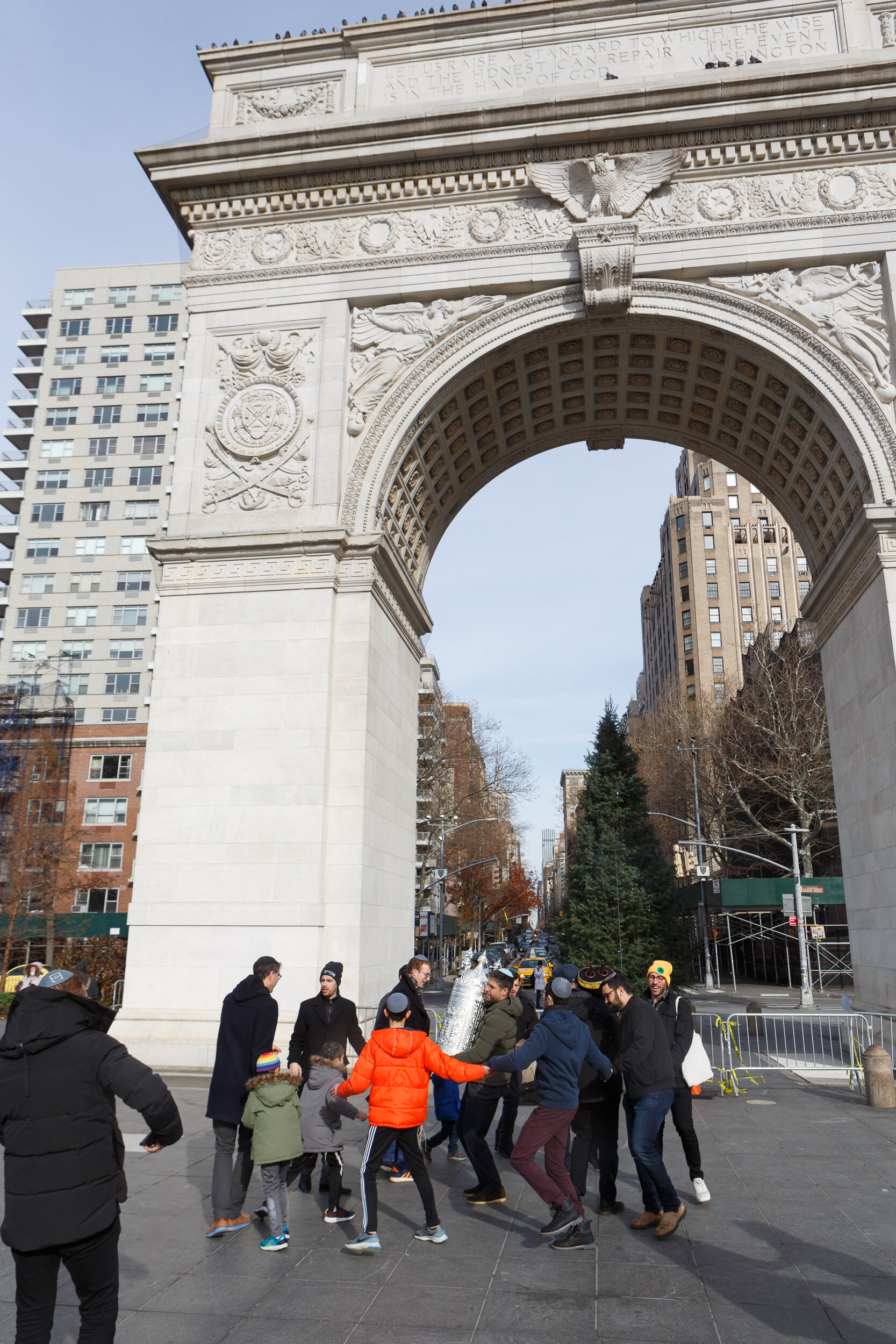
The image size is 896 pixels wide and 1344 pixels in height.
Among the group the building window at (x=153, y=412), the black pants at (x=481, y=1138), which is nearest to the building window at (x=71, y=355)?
the building window at (x=153, y=412)

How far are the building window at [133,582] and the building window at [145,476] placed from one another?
19.0 ft

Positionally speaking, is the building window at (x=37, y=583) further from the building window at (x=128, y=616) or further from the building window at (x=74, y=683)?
the building window at (x=74, y=683)

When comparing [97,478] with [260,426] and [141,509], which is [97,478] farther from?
[260,426]

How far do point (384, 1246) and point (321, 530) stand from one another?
474 inches

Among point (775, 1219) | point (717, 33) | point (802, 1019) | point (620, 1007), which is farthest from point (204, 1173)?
point (717, 33)

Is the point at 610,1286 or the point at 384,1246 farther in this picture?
the point at 384,1246

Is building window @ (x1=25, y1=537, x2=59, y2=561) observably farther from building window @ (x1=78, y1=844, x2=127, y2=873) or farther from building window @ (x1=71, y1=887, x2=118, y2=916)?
building window @ (x1=71, y1=887, x2=118, y2=916)

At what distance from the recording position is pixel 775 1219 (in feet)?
24.3

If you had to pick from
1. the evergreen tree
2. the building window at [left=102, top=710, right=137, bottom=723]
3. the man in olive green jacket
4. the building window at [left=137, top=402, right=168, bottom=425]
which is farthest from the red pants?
the building window at [left=137, top=402, right=168, bottom=425]

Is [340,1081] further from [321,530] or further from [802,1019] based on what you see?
[802,1019]

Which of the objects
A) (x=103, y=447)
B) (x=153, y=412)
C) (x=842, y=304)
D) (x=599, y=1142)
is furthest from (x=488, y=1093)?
(x=103, y=447)

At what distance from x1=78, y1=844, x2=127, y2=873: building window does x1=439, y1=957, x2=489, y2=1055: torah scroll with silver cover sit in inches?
1817

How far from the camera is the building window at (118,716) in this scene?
57.7 metres

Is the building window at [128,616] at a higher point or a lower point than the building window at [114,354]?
lower
